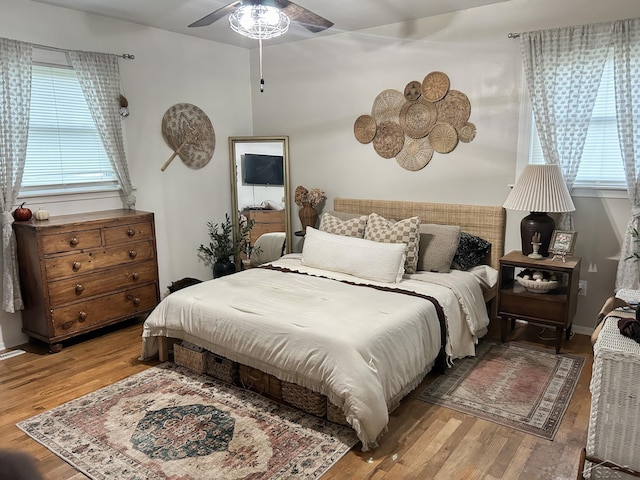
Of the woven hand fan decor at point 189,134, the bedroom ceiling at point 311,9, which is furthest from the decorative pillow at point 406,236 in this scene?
the woven hand fan decor at point 189,134

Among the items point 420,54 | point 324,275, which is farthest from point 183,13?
point 324,275

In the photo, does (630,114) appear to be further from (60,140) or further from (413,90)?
(60,140)

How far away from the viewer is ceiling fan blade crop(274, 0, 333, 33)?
8.13 feet

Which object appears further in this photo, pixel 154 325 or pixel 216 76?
pixel 216 76

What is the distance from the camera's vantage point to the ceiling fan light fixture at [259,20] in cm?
249

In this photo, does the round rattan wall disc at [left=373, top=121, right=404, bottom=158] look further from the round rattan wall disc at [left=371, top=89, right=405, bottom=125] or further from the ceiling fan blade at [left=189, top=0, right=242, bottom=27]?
the ceiling fan blade at [left=189, top=0, right=242, bottom=27]

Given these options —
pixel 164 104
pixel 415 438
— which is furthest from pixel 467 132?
pixel 164 104

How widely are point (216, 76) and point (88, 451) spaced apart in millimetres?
3884

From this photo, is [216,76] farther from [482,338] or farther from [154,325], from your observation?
[482,338]

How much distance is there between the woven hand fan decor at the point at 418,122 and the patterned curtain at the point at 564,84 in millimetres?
578

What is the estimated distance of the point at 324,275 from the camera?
12.2ft

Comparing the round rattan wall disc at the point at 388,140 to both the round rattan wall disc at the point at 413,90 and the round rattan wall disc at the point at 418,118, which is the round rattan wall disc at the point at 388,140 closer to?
the round rattan wall disc at the point at 418,118

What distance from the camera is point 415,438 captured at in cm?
250

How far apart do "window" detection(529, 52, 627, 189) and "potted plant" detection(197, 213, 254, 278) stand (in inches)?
127
